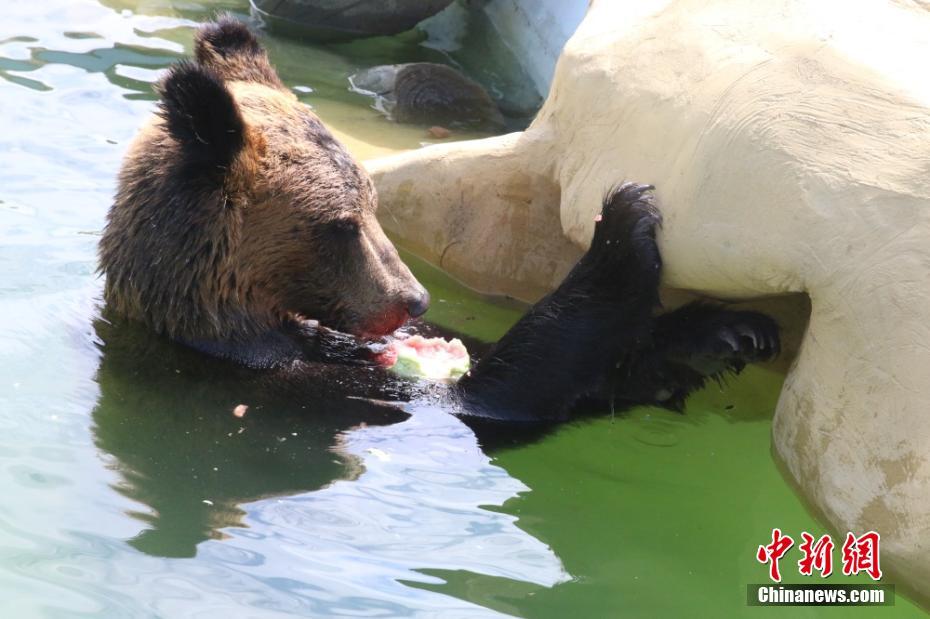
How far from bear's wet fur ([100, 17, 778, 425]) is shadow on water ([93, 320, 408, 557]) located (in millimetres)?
113

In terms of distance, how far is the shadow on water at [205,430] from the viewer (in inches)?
182

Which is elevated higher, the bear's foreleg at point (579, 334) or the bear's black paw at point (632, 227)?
the bear's black paw at point (632, 227)

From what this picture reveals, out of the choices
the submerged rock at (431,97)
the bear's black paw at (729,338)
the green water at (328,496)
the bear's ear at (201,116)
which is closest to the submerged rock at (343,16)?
the submerged rock at (431,97)

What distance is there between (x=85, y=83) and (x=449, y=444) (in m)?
5.91

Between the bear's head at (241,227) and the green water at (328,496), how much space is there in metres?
0.33

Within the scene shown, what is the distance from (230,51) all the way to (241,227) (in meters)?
1.24

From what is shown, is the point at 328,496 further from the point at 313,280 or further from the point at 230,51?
the point at 230,51

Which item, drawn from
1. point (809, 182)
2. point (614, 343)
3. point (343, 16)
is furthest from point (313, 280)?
point (343, 16)

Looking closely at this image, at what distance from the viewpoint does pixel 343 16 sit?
12750 mm

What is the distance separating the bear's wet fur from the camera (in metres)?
5.14

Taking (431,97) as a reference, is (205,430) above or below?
below

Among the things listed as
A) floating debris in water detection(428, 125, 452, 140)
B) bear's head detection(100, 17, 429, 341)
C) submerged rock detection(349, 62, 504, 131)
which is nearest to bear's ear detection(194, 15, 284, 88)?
bear's head detection(100, 17, 429, 341)

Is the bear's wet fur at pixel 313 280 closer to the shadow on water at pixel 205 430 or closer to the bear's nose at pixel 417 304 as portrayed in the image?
the bear's nose at pixel 417 304

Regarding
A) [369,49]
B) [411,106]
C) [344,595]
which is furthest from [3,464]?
[369,49]
